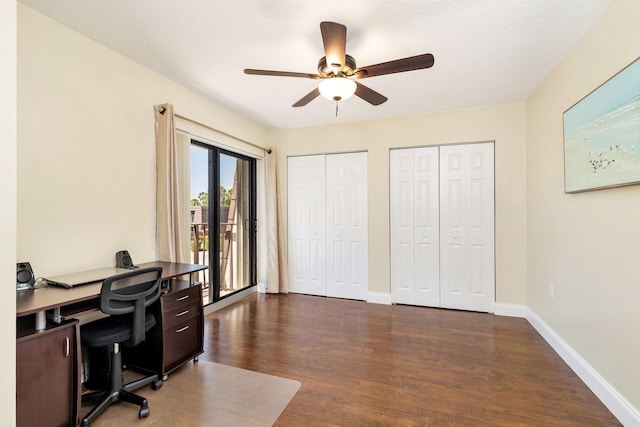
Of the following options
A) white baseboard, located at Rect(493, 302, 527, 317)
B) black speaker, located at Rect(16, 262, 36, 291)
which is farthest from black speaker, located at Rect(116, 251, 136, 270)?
white baseboard, located at Rect(493, 302, 527, 317)

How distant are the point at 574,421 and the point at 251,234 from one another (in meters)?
3.99

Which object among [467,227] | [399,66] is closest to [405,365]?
[467,227]

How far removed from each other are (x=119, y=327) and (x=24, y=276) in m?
0.63

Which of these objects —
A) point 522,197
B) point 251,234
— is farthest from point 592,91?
point 251,234

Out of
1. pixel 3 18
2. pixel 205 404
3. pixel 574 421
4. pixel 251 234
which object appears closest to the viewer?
pixel 3 18

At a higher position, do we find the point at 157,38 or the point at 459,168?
the point at 157,38

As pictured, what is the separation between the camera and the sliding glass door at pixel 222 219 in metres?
3.61

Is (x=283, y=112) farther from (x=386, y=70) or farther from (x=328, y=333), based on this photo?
(x=328, y=333)

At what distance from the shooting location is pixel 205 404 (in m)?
1.93

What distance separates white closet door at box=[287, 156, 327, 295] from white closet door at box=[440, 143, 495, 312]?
1.69 meters

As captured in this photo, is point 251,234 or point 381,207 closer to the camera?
point 381,207

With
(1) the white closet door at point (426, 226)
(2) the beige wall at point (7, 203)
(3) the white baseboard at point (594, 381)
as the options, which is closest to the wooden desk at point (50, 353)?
(2) the beige wall at point (7, 203)

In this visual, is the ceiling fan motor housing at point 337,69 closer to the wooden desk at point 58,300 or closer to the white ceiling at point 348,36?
the white ceiling at point 348,36

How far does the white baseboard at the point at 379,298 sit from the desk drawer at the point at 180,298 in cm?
243
